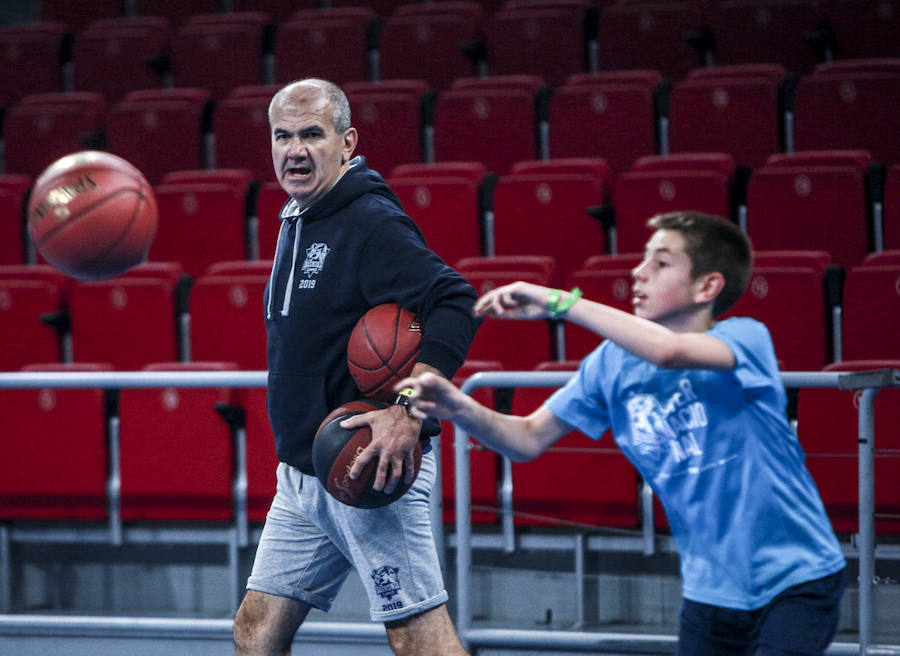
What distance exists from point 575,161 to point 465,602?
8.43ft

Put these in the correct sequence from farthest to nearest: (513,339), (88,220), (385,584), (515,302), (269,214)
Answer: (269,214) → (513,339) → (88,220) → (385,584) → (515,302)

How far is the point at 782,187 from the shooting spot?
529cm

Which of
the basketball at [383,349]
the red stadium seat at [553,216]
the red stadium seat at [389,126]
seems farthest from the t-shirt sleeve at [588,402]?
the red stadium seat at [389,126]

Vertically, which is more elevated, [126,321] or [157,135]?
[157,135]

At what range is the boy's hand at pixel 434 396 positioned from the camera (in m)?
2.24

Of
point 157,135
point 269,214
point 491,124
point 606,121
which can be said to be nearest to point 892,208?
point 606,121

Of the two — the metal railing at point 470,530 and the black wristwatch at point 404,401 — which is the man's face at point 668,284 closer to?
the black wristwatch at point 404,401

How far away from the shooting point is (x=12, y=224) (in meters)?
6.18

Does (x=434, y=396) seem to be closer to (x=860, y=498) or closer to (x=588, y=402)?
(x=588, y=402)

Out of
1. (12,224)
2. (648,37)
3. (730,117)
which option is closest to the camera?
(730,117)

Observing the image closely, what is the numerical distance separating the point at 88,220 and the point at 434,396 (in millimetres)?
1515

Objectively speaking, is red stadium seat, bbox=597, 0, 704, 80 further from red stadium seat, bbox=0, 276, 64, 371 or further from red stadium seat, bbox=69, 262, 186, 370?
red stadium seat, bbox=0, 276, 64, 371

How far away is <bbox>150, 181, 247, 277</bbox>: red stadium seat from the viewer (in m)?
5.85

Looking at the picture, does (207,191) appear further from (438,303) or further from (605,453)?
(438,303)
